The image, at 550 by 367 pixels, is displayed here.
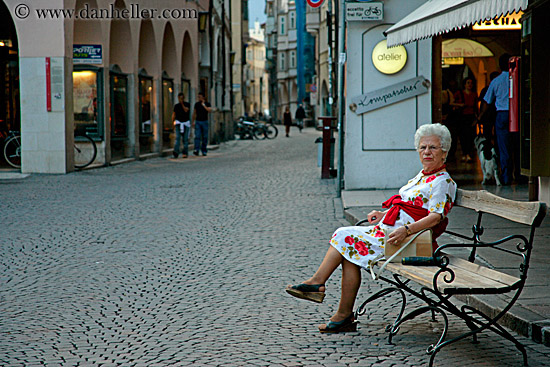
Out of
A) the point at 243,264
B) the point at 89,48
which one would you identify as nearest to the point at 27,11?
the point at 89,48

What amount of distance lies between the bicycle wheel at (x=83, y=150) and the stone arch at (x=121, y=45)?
12.8 ft

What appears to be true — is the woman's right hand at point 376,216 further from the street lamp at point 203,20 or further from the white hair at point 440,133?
the street lamp at point 203,20

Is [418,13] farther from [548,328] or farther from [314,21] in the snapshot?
[314,21]

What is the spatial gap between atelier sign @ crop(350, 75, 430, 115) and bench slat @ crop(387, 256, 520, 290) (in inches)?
334

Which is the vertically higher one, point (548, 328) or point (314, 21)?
point (314, 21)

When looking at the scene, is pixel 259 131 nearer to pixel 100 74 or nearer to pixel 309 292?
pixel 100 74

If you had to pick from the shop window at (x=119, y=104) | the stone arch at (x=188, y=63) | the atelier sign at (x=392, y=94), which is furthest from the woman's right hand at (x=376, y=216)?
the stone arch at (x=188, y=63)

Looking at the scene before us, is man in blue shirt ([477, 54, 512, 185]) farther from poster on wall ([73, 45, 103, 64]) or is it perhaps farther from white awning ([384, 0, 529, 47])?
poster on wall ([73, 45, 103, 64])

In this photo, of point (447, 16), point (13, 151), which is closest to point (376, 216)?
point (447, 16)

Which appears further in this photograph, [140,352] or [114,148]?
[114,148]

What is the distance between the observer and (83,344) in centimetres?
497

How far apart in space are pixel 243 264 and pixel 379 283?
145 centimetres

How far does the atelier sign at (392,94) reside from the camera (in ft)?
43.9

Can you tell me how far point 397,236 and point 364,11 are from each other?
28.7 ft
